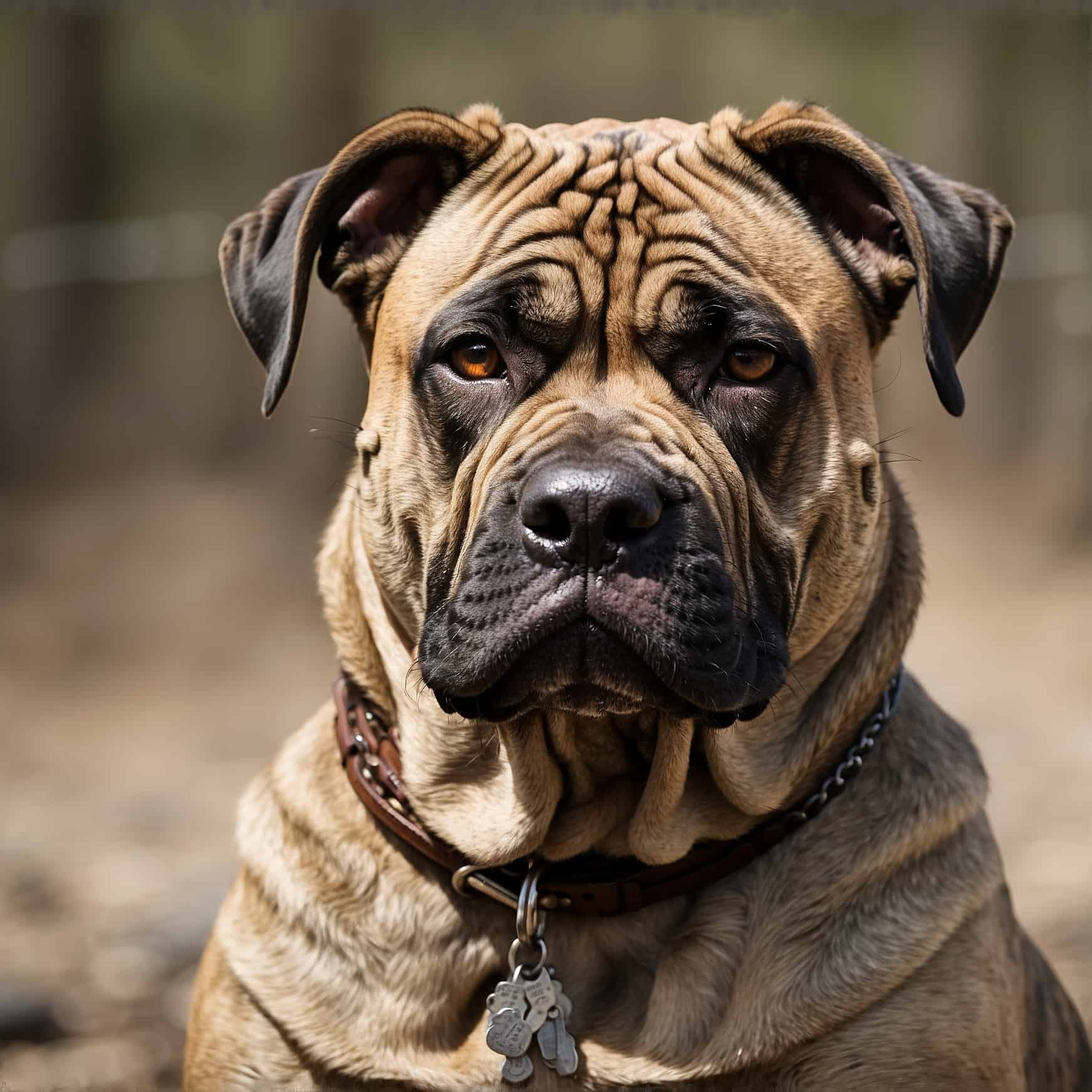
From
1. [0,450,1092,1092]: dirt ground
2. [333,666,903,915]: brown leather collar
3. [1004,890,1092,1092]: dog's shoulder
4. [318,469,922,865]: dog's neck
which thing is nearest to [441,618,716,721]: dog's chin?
[318,469,922,865]: dog's neck

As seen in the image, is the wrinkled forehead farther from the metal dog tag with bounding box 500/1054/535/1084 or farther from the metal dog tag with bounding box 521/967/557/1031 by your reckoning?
the metal dog tag with bounding box 500/1054/535/1084

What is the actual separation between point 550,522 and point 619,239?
0.78 metres

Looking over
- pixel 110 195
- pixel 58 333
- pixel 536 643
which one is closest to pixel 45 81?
pixel 110 195

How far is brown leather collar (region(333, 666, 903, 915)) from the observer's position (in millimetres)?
Answer: 2998

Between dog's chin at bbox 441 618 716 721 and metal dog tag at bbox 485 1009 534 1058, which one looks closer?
dog's chin at bbox 441 618 716 721

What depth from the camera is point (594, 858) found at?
10.2 ft

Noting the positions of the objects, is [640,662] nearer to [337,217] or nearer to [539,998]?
[539,998]

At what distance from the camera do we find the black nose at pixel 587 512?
257 centimetres

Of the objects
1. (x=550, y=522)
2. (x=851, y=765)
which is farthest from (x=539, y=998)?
(x=550, y=522)

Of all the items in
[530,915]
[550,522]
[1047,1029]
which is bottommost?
[1047,1029]

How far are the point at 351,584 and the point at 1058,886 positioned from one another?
3312 mm

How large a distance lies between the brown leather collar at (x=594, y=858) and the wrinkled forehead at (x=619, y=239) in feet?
3.03

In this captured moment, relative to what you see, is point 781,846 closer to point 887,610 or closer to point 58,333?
point 887,610

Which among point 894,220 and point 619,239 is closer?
point 619,239
